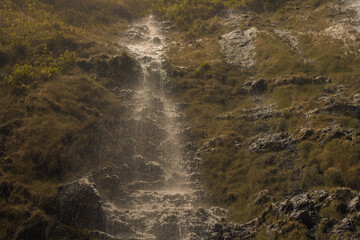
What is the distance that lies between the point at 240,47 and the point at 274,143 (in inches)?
586

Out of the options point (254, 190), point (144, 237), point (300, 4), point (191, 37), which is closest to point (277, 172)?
point (254, 190)

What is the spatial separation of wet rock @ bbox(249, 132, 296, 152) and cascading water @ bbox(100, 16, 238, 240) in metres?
4.12

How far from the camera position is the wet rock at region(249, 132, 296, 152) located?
52.1ft

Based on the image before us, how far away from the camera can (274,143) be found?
16594 millimetres

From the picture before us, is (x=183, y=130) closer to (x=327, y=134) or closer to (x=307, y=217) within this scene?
(x=327, y=134)

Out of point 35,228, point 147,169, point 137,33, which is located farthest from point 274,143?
point 137,33

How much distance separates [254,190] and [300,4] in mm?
28712

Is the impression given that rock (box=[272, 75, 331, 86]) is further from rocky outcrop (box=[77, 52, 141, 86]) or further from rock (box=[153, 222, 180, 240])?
rock (box=[153, 222, 180, 240])

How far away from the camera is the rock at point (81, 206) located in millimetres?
12961

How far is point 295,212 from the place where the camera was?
455 inches

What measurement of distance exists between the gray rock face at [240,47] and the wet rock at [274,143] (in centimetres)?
1015

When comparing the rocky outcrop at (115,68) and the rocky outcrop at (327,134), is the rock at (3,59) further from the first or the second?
the rocky outcrop at (327,134)

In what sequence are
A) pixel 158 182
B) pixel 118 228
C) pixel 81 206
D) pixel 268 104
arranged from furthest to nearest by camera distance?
pixel 268 104 < pixel 158 182 < pixel 81 206 < pixel 118 228

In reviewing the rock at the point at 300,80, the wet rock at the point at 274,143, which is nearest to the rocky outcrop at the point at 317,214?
the wet rock at the point at 274,143
